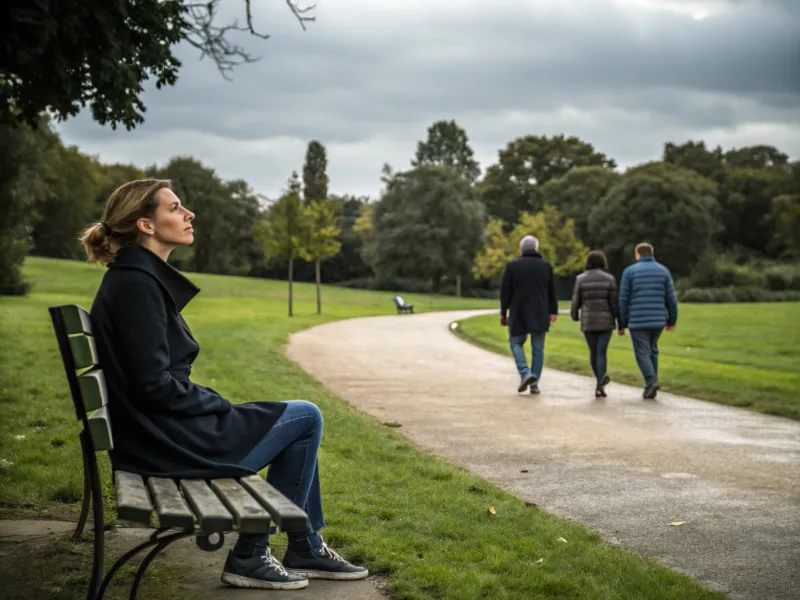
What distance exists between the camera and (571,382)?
14664 mm

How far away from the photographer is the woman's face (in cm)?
406

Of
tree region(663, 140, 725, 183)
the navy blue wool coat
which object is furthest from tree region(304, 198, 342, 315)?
tree region(663, 140, 725, 183)

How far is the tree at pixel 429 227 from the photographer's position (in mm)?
74062

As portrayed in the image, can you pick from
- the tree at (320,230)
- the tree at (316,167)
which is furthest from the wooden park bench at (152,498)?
the tree at (316,167)

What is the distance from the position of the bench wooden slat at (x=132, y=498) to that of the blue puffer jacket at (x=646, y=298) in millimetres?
10260

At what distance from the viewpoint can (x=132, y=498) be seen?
11.0 feet

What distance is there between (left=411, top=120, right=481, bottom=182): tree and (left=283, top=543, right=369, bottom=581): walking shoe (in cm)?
9377

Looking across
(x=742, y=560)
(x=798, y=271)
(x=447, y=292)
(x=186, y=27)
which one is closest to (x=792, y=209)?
(x=798, y=271)

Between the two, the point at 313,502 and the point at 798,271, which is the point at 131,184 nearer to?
the point at 313,502

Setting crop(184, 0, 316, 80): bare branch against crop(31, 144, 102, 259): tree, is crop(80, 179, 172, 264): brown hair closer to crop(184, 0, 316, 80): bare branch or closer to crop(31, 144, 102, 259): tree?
crop(184, 0, 316, 80): bare branch

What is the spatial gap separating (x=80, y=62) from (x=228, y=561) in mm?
8182

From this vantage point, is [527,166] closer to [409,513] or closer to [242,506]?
[409,513]

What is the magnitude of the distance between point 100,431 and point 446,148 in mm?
96519

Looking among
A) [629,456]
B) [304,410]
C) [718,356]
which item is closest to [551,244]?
[718,356]
